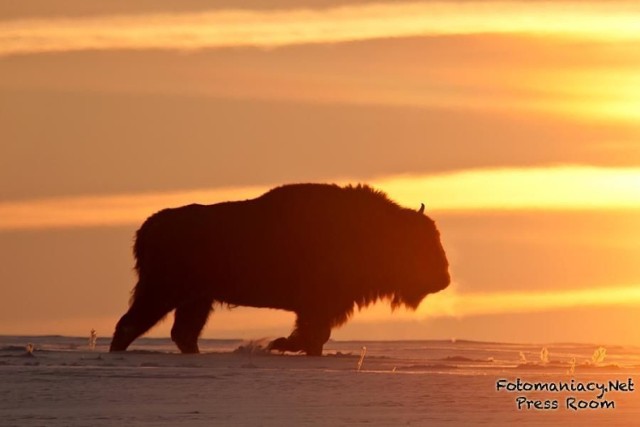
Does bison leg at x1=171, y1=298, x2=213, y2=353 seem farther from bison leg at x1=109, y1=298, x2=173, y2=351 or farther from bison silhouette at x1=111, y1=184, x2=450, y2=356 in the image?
bison leg at x1=109, y1=298, x2=173, y2=351

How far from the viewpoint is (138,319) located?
28.5m

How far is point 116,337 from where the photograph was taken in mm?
28750

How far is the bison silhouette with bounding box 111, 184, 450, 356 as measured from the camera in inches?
1097

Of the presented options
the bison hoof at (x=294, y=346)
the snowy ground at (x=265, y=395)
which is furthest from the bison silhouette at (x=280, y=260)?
the snowy ground at (x=265, y=395)

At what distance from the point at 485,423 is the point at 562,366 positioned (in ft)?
28.2

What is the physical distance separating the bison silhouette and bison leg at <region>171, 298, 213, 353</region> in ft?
0.05

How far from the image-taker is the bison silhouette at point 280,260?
27875 millimetres

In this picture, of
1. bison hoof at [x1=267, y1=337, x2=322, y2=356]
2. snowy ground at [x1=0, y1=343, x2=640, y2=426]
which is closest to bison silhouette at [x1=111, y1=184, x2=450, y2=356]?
bison hoof at [x1=267, y1=337, x2=322, y2=356]

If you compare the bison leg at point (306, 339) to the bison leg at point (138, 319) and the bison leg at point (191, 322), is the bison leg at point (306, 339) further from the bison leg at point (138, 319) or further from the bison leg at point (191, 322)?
the bison leg at point (138, 319)

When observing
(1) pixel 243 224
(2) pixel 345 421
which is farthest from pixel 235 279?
(2) pixel 345 421

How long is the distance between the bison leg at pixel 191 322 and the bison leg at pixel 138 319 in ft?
1.08

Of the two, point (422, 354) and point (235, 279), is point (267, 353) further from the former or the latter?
point (422, 354)

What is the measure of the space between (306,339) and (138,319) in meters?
2.86

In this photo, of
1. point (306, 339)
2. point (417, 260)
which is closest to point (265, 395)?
point (306, 339)
